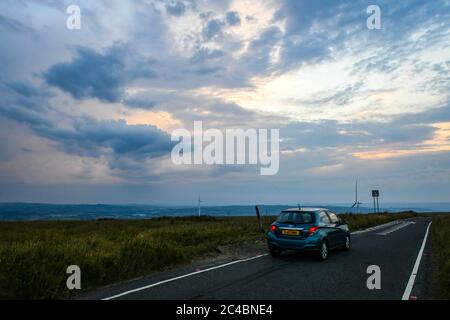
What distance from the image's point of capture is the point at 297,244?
12641 millimetres

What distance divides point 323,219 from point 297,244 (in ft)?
5.13

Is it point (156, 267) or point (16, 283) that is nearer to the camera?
point (16, 283)

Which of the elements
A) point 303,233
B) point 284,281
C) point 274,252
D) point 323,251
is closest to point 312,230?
point 303,233

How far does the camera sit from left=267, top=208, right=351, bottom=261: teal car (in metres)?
12.6

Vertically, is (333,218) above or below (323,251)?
above

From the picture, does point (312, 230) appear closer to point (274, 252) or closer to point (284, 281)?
point (274, 252)

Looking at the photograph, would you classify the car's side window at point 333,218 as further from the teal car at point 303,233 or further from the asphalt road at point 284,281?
the asphalt road at point 284,281

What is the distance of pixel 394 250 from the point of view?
1571 centimetres
